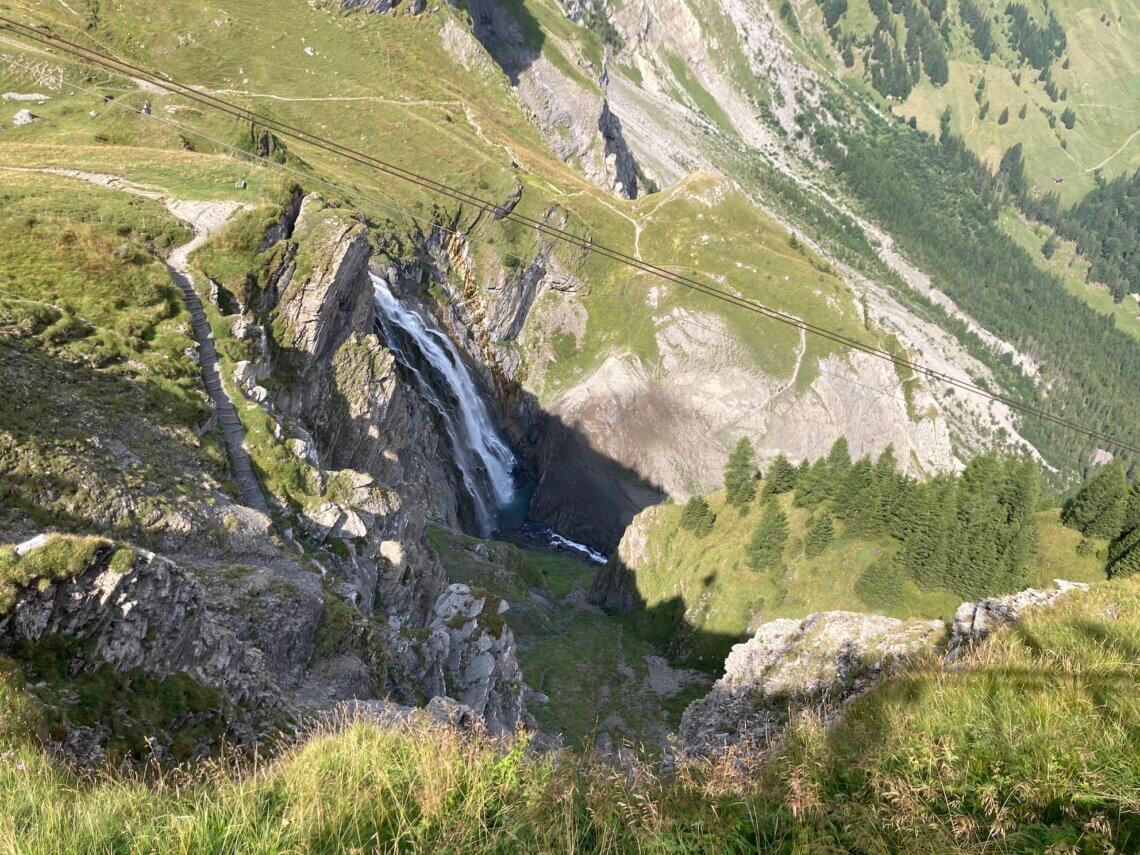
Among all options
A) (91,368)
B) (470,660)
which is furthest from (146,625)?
(470,660)

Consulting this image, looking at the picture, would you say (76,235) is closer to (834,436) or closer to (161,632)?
(161,632)

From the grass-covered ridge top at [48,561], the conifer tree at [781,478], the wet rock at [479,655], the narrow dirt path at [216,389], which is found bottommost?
the wet rock at [479,655]

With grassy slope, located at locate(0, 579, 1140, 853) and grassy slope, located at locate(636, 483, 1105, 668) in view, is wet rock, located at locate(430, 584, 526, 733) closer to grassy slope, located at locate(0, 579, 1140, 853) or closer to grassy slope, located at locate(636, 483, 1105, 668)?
grassy slope, located at locate(0, 579, 1140, 853)

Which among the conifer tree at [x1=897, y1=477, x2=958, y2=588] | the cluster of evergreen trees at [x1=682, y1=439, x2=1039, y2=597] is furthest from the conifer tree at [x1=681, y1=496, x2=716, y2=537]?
the conifer tree at [x1=897, y1=477, x2=958, y2=588]

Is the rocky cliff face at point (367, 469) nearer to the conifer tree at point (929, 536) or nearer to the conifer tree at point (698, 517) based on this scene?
the conifer tree at point (698, 517)

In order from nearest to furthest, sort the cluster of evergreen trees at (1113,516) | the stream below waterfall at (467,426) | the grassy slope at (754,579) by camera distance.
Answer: the cluster of evergreen trees at (1113,516) < the grassy slope at (754,579) < the stream below waterfall at (467,426)

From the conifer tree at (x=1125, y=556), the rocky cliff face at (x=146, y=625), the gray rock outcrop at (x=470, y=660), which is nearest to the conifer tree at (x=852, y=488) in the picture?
the conifer tree at (x=1125, y=556)

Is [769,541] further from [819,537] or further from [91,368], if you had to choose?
[91,368]

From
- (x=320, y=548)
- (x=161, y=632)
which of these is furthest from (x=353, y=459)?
(x=161, y=632)
